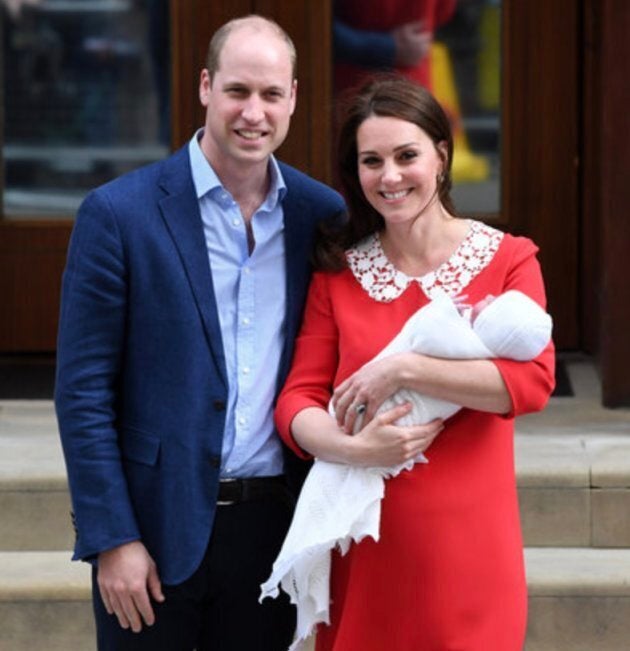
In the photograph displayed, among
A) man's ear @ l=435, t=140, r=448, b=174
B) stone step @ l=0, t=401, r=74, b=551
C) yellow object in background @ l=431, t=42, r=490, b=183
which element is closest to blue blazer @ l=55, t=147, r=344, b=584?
man's ear @ l=435, t=140, r=448, b=174

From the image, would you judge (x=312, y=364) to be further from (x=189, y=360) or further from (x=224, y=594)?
(x=224, y=594)

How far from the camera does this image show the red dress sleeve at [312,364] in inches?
147

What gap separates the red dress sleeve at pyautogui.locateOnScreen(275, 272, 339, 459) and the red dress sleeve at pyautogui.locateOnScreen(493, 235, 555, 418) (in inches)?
13.8

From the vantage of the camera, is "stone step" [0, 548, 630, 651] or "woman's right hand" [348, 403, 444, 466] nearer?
"woman's right hand" [348, 403, 444, 466]

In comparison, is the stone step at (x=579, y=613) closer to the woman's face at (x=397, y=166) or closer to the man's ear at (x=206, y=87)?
the woman's face at (x=397, y=166)

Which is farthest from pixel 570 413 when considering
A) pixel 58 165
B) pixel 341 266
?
pixel 341 266

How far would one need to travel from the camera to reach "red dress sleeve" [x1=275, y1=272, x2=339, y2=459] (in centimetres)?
373

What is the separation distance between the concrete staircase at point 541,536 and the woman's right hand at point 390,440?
6.45 feet

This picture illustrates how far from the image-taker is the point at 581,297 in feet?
24.1

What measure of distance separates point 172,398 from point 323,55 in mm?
3543

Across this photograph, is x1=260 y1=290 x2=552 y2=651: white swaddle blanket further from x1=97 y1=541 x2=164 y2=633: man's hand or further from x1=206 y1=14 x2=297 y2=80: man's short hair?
x1=206 y1=14 x2=297 y2=80: man's short hair

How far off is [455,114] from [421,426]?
12.6 feet

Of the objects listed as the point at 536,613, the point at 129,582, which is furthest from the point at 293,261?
the point at 536,613

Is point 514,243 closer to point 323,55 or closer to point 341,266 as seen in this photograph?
point 341,266
